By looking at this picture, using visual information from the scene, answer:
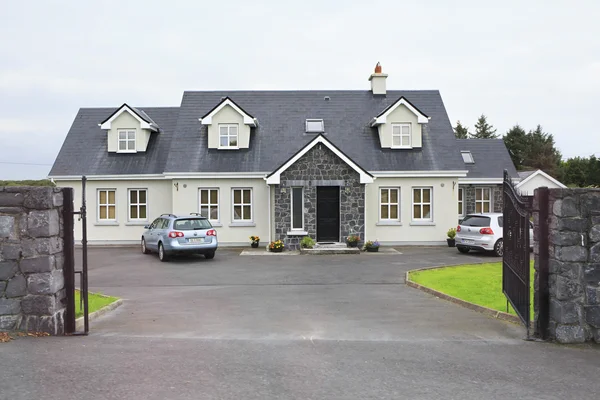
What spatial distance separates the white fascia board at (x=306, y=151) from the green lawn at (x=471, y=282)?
714 centimetres

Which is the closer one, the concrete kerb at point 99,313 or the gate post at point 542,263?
the gate post at point 542,263

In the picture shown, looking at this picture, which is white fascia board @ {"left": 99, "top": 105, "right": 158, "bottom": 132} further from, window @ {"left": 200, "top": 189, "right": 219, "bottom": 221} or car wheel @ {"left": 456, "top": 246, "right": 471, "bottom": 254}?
car wheel @ {"left": 456, "top": 246, "right": 471, "bottom": 254}

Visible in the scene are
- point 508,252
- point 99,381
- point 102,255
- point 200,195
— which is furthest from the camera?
point 200,195

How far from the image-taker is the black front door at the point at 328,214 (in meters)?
23.9

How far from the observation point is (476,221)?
69.8 ft

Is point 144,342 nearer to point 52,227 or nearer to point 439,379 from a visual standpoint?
point 52,227

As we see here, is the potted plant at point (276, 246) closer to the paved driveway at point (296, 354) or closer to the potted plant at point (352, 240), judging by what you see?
the potted plant at point (352, 240)

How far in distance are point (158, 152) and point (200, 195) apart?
401 cm

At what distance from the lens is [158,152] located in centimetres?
2759

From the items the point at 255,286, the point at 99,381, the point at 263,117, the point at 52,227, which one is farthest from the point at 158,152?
the point at 99,381

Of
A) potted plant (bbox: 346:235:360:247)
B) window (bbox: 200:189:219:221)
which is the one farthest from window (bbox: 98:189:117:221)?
potted plant (bbox: 346:235:360:247)

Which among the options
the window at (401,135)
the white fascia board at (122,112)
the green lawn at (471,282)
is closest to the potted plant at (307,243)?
the green lawn at (471,282)

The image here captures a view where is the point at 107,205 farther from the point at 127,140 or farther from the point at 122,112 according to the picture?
the point at 122,112

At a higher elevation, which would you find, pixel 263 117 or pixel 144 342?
pixel 263 117
